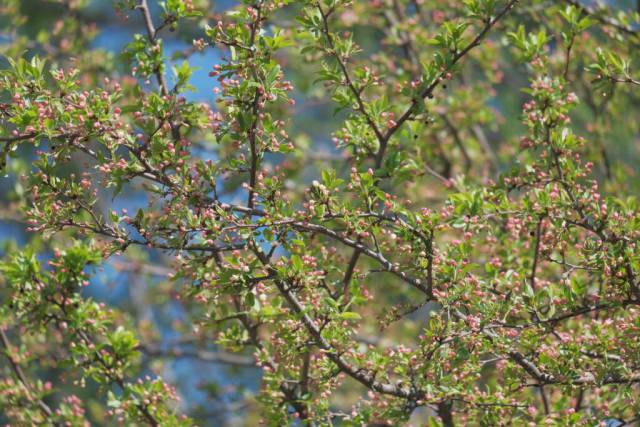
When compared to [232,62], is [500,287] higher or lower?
lower

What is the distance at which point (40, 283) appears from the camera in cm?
408

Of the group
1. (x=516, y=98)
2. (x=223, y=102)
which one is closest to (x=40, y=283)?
(x=223, y=102)

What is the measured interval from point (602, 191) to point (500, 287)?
10.3ft

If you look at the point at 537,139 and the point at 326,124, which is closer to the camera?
the point at 537,139

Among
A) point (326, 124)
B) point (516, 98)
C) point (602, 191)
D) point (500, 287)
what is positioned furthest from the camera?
point (326, 124)

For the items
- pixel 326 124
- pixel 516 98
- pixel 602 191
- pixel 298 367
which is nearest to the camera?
pixel 298 367

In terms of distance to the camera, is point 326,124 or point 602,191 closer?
point 602,191

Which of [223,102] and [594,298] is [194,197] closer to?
[223,102]

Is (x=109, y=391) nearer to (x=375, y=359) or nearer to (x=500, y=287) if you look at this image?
(x=375, y=359)

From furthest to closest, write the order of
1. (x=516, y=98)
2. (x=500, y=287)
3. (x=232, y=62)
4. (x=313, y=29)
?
(x=516, y=98) < (x=500, y=287) < (x=313, y=29) < (x=232, y=62)

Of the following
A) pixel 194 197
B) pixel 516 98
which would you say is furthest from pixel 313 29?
pixel 516 98

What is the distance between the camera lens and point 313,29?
3598 millimetres

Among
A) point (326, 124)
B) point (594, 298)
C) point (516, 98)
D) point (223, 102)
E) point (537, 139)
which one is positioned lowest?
point (594, 298)

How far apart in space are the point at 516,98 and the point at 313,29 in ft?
34.2
